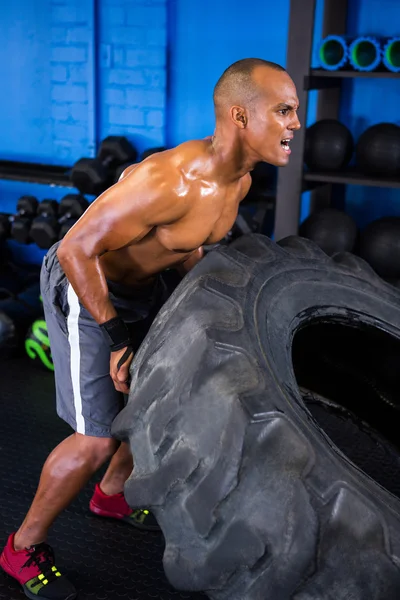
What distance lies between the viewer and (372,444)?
8.73 ft

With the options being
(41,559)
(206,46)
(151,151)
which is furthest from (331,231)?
(41,559)

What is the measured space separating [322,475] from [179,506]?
285 mm

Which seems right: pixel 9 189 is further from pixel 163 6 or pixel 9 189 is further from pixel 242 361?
pixel 242 361

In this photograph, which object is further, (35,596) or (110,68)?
(110,68)

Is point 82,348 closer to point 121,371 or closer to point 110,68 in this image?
point 121,371

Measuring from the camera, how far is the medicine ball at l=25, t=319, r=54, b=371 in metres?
3.48

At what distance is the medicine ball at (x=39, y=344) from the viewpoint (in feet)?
11.4

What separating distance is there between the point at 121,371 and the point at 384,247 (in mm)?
1967

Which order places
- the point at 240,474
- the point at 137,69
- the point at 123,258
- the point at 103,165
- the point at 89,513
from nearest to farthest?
the point at 240,474 → the point at 123,258 → the point at 89,513 → the point at 103,165 → the point at 137,69

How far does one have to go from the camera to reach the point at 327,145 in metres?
3.47

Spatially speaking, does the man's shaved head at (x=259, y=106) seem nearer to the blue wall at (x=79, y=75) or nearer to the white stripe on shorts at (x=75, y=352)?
the white stripe on shorts at (x=75, y=352)

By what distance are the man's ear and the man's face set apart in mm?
12

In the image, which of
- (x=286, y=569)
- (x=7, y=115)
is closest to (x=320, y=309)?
(x=286, y=569)

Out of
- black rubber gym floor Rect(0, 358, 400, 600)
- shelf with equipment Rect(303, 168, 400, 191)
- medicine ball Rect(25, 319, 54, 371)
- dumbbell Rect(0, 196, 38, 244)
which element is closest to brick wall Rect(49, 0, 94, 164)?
dumbbell Rect(0, 196, 38, 244)
